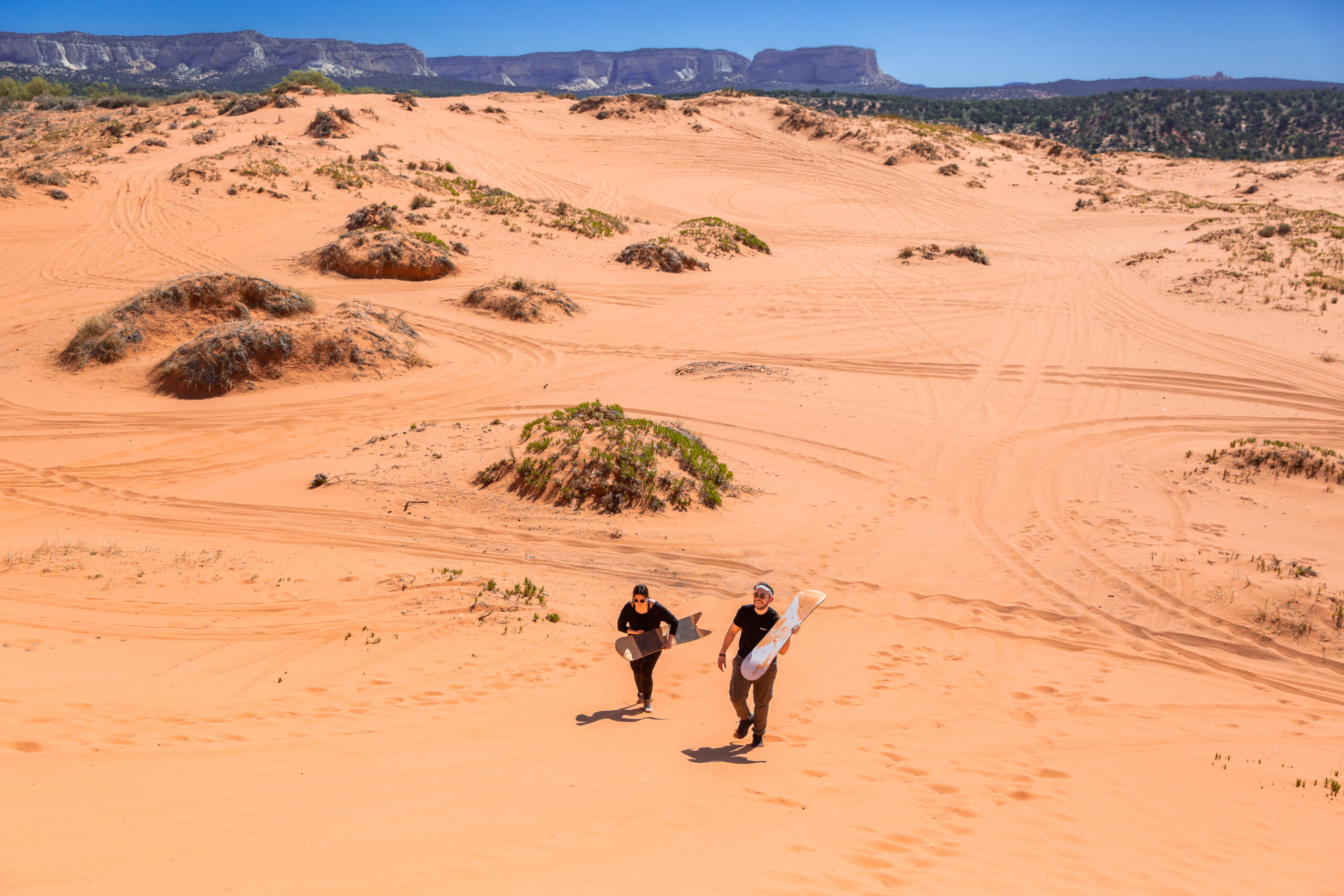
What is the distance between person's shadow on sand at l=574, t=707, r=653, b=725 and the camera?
5.69 meters

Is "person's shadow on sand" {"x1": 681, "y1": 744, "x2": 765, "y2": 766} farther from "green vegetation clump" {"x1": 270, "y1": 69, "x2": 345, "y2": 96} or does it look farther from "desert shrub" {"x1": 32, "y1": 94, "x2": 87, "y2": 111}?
"desert shrub" {"x1": 32, "y1": 94, "x2": 87, "y2": 111}

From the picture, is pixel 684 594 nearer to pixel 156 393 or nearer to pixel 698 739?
pixel 698 739

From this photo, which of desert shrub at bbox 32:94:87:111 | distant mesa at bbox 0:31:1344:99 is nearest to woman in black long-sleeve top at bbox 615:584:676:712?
desert shrub at bbox 32:94:87:111

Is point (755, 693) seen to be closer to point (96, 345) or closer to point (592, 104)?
point (96, 345)

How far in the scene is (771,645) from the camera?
5246 millimetres

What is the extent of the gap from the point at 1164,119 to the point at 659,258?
64.3 metres

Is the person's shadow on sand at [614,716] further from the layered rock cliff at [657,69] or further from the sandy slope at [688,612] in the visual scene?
the layered rock cliff at [657,69]

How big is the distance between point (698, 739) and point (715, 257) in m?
20.2

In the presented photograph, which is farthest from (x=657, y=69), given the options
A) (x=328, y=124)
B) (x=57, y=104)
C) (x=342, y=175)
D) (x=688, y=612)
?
(x=688, y=612)

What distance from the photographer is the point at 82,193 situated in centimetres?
2456

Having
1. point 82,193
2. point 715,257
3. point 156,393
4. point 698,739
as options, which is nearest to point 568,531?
point 698,739

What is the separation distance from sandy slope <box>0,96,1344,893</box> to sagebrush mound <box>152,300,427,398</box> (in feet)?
1.58

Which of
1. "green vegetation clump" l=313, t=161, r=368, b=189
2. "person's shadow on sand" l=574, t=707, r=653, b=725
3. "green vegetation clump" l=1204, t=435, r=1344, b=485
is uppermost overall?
"green vegetation clump" l=313, t=161, r=368, b=189

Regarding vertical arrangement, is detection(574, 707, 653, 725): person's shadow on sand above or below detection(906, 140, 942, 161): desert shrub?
below
